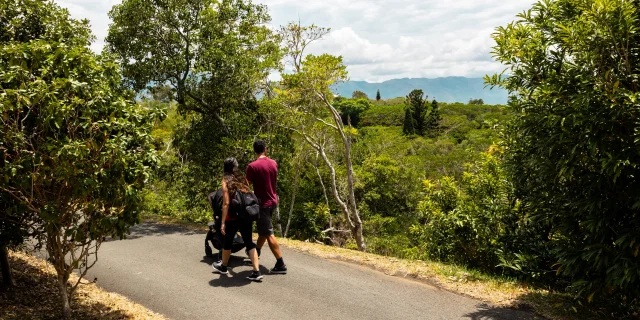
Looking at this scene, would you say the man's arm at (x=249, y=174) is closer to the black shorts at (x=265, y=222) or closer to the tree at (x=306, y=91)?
the black shorts at (x=265, y=222)

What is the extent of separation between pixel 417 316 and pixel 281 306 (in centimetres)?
176

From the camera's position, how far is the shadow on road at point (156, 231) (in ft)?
34.1

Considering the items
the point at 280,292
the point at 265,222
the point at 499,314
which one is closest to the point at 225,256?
the point at 265,222

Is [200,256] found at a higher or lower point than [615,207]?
lower

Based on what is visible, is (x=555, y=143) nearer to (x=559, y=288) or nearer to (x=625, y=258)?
(x=625, y=258)

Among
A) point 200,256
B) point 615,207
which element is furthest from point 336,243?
point 615,207

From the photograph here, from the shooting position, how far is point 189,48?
12.9 metres

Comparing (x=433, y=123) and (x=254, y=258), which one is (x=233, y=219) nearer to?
(x=254, y=258)

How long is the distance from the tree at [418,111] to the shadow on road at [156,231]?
Result: 5817cm

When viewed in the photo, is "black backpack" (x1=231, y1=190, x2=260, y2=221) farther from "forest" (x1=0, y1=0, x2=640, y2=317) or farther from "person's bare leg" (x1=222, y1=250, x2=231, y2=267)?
"forest" (x1=0, y1=0, x2=640, y2=317)

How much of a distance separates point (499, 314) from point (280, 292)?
292 centimetres

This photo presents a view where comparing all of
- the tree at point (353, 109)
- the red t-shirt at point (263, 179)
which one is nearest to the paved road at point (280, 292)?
the red t-shirt at point (263, 179)

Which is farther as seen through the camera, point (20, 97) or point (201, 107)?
point (201, 107)

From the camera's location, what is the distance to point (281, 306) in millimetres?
5684
